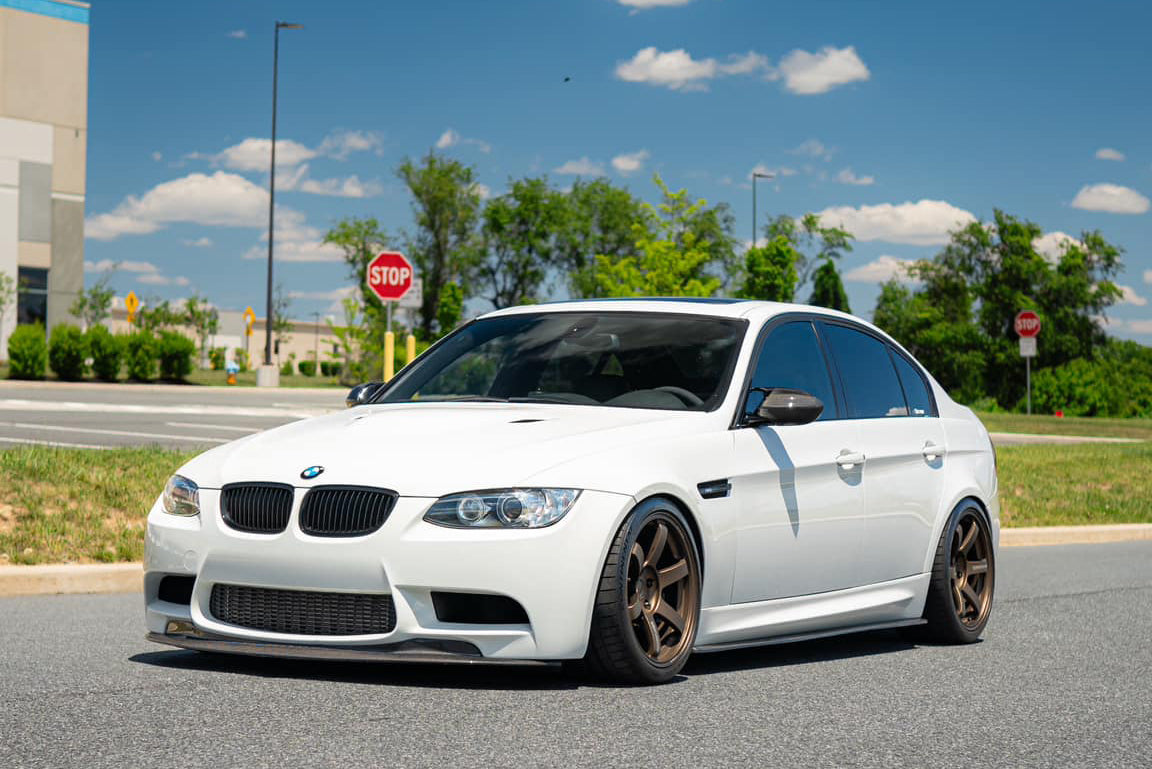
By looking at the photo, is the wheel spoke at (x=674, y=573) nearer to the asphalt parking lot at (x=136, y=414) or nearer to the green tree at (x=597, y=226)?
the asphalt parking lot at (x=136, y=414)

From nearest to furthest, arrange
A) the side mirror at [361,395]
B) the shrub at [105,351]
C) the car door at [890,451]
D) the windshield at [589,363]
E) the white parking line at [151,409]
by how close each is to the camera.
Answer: the windshield at [589,363]
the car door at [890,451]
the side mirror at [361,395]
the white parking line at [151,409]
the shrub at [105,351]

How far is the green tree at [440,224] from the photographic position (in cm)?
6844

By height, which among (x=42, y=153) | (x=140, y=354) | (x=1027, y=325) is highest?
(x=42, y=153)

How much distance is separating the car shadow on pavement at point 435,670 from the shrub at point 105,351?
1679 inches

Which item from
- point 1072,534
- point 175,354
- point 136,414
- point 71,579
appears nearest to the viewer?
point 71,579

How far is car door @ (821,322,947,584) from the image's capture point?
289 inches

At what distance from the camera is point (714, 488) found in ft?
20.6

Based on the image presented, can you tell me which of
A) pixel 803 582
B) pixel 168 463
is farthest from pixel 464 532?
pixel 168 463

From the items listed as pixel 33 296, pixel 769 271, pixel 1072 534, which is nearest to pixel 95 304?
pixel 33 296

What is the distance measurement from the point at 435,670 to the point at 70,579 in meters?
4.39

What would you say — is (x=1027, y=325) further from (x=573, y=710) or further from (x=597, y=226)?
(x=573, y=710)

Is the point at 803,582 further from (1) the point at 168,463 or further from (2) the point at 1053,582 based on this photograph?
(1) the point at 168,463

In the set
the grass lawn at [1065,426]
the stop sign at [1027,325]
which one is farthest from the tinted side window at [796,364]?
the stop sign at [1027,325]

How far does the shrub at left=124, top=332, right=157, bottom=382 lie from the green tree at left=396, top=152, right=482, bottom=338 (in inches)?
815
